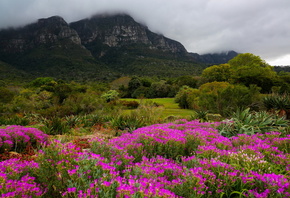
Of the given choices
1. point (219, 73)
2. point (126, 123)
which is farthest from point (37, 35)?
point (126, 123)

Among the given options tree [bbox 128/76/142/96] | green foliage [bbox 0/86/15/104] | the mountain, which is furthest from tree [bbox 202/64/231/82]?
green foliage [bbox 0/86/15/104]

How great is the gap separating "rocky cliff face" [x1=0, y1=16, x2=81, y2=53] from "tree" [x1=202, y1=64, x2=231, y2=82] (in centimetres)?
13468

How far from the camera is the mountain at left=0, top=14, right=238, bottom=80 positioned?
355ft

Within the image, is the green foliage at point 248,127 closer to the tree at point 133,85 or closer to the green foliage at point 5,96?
the green foliage at point 5,96

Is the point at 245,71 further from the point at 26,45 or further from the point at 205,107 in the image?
the point at 26,45

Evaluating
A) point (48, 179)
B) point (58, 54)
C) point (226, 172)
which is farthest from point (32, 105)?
point (58, 54)

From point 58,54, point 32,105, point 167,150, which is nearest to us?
point 167,150

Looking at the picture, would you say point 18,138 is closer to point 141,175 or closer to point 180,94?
point 141,175

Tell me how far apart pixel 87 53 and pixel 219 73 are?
11507 centimetres

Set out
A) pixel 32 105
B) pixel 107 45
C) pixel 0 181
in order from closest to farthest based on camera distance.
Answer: pixel 0 181 → pixel 32 105 → pixel 107 45

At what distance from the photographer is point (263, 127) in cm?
574

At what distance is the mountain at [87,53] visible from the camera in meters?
108

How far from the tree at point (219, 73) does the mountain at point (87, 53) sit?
44.5 meters

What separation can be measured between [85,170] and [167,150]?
1.77 m
